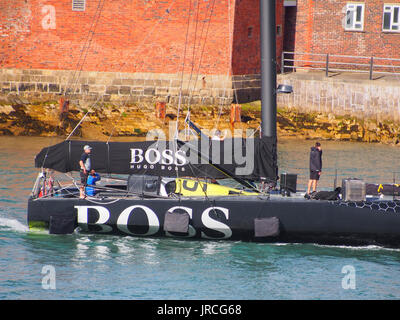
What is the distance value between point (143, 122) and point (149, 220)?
16.1m

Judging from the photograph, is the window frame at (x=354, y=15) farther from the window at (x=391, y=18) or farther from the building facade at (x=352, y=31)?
the window at (x=391, y=18)

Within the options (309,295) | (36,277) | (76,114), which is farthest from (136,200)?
(76,114)

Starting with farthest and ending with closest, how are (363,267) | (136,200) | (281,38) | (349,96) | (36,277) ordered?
(281,38) < (349,96) < (136,200) < (363,267) < (36,277)

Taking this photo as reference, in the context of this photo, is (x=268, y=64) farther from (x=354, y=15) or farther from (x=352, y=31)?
(x=354, y=15)

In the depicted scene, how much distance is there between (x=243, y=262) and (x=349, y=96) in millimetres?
17818

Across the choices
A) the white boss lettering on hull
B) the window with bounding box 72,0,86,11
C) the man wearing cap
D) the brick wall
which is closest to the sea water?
the white boss lettering on hull

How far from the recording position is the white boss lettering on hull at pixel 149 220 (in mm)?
16344

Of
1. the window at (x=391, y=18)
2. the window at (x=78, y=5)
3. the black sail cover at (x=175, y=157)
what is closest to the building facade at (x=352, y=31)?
the window at (x=391, y=18)

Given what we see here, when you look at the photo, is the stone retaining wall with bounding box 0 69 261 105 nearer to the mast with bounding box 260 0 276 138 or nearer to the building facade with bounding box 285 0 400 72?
the building facade with bounding box 285 0 400 72

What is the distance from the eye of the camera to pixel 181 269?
15047 mm

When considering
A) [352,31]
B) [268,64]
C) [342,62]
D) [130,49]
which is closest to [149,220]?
[268,64]

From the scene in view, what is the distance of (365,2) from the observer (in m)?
36.0
